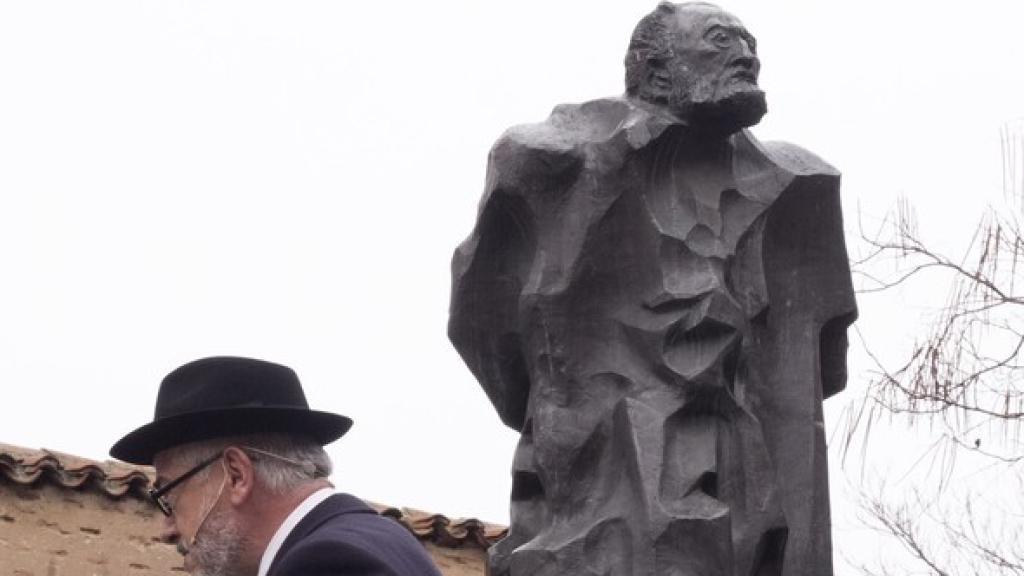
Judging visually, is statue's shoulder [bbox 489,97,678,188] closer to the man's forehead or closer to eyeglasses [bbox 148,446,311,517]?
the man's forehead

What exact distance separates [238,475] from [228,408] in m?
0.14

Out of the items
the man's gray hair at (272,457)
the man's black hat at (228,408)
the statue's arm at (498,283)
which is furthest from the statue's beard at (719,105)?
the man's gray hair at (272,457)

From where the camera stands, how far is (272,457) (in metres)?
5.13

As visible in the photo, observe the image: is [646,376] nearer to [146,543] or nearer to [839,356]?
[839,356]

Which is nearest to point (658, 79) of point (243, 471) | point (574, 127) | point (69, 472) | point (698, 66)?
point (698, 66)

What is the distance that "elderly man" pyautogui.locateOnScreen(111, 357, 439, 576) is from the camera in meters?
5.05

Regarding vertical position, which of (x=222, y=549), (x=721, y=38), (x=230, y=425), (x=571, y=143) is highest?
(x=721, y=38)

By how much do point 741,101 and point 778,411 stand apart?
0.82 metres

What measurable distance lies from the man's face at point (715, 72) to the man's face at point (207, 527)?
190cm

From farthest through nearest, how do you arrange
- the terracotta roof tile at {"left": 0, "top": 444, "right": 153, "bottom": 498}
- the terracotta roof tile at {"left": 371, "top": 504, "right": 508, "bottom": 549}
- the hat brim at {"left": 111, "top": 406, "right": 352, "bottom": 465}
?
the terracotta roof tile at {"left": 371, "top": 504, "right": 508, "bottom": 549}, the terracotta roof tile at {"left": 0, "top": 444, "right": 153, "bottom": 498}, the hat brim at {"left": 111, "top": 406, "right": 352, "bottom": 465}

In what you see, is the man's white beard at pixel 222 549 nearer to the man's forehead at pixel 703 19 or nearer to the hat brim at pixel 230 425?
the hat brim at pixel 230 425

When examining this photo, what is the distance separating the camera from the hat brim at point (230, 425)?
512 centimetres

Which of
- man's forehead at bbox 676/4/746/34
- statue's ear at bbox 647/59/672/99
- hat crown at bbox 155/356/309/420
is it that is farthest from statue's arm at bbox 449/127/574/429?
hat crown at bbox 155/356/309/420

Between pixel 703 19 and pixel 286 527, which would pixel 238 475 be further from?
pixel 703 19
